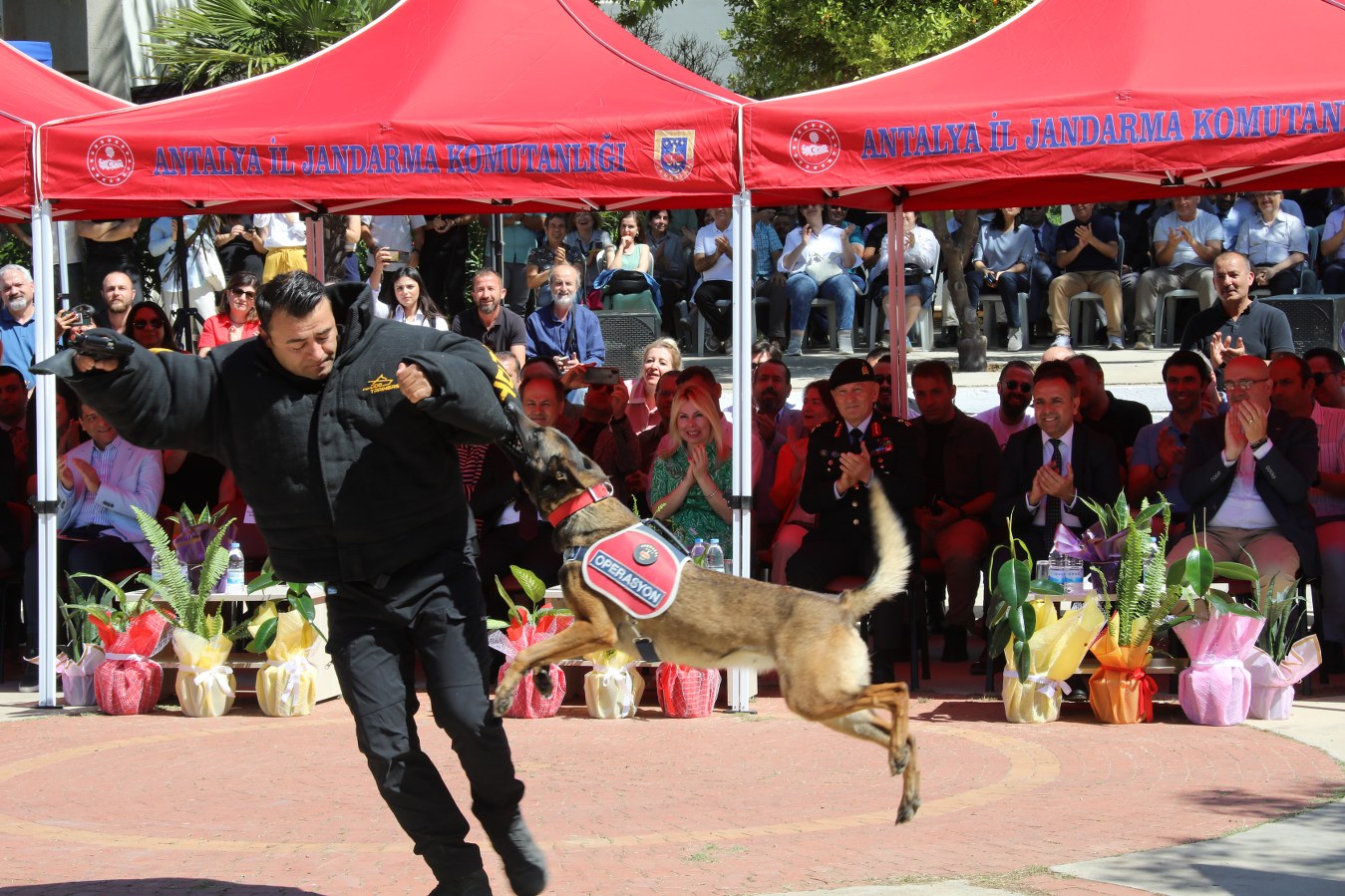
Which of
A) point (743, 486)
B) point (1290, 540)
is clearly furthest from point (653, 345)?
point (1290, 540)

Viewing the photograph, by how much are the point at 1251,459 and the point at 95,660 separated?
610 cm

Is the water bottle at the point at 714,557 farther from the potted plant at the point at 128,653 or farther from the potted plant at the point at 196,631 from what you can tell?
the potted plant at the point at 128,653

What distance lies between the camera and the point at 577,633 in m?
4.60

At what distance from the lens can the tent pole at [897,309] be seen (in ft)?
33.4

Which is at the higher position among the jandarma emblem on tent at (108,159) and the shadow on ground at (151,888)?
the jandarma emblem on tent at (108,159)

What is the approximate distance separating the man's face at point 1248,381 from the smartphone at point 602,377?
3603 millimetres

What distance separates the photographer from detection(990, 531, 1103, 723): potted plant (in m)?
7.47

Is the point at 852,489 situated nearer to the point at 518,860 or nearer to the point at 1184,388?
the point at 1184,388

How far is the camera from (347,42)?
352 inches

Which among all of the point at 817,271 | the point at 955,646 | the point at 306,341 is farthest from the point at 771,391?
the point at 817,271

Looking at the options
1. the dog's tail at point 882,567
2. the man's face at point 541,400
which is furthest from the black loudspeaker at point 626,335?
the dog's tail at point 882,567

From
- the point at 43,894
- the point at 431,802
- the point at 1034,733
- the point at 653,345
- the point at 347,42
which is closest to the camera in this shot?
the point at 431,802

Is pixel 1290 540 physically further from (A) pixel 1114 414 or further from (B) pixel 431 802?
(B) pixel 431 802

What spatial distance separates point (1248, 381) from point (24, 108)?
21.4 ft
